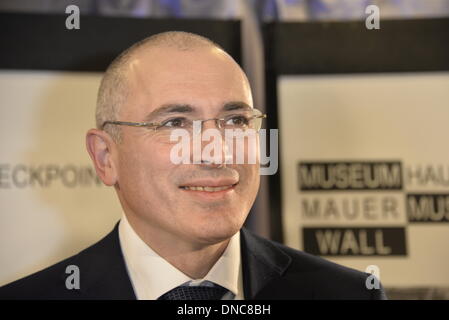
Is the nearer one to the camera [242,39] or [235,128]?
[235,128]

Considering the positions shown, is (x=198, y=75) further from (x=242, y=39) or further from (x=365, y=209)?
(x=365, y=209)

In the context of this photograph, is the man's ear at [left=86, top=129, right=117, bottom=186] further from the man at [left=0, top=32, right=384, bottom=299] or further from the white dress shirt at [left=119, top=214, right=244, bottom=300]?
the white dress shirt at [left=119, top=214, right=244, bottom=300]

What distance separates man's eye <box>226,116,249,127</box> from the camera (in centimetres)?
153

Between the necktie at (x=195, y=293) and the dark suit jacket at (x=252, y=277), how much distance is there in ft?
0.25

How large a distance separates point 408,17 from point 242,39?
0.52 m

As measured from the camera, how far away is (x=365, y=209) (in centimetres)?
175

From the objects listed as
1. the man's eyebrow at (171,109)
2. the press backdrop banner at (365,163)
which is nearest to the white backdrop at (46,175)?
the man's eyebrow at (171,109)

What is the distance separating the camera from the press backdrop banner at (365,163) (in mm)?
1732

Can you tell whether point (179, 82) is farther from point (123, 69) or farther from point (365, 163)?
point (365, 163)

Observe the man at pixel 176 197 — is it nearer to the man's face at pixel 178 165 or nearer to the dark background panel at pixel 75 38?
the man's face at pixel 178 165

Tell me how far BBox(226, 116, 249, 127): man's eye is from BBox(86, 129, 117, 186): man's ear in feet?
1.04

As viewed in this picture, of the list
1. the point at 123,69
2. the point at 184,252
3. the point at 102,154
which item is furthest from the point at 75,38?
the point at 184,252

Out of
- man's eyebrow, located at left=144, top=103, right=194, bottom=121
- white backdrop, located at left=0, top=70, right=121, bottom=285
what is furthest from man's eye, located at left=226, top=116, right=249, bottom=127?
white backdrop, located at left=0, top=70, right=121, bottom=285

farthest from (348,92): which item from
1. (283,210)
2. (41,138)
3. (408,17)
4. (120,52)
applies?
(41,138)
